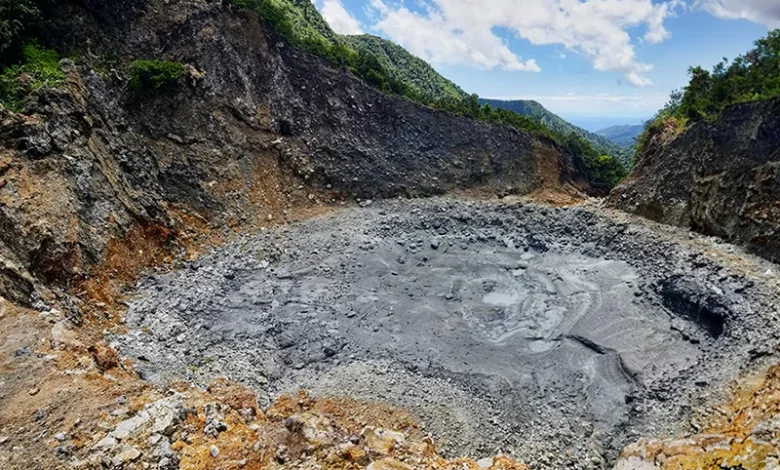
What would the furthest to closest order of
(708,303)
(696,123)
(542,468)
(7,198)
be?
(696,123) → (708,303) → (7,198) → (542,468)

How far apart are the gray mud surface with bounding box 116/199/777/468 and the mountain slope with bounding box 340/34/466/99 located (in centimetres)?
4253

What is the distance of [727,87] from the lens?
18.9 meters

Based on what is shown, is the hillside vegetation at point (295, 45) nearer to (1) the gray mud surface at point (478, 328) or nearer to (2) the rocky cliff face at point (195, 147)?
(2) the rocky cliff face at point (195, 147)

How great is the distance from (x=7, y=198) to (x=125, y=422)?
26.7ft

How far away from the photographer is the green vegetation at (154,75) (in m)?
19.0

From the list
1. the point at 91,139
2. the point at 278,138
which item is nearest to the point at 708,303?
the point at 278,138

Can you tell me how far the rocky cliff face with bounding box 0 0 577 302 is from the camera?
1343cm

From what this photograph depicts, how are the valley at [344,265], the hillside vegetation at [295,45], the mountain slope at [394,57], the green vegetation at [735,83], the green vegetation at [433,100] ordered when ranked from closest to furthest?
1. the valley at [344,265]
2. the hillside vegetation at [295,45]
3. the green vegetation at [735,83]
4. the green vegetation at [433,100]
5. the mountain slope at [394,57]

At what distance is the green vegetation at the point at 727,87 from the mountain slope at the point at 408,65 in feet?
124

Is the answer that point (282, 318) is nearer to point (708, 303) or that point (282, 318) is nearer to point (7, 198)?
point (7, 198)

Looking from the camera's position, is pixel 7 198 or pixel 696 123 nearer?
pixel 7 198

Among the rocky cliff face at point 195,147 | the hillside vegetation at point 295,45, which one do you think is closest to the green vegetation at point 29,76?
the hillside vegetation at point 295,45

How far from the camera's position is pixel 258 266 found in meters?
17.0

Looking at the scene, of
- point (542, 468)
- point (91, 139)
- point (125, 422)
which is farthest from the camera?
point (91, 139)
